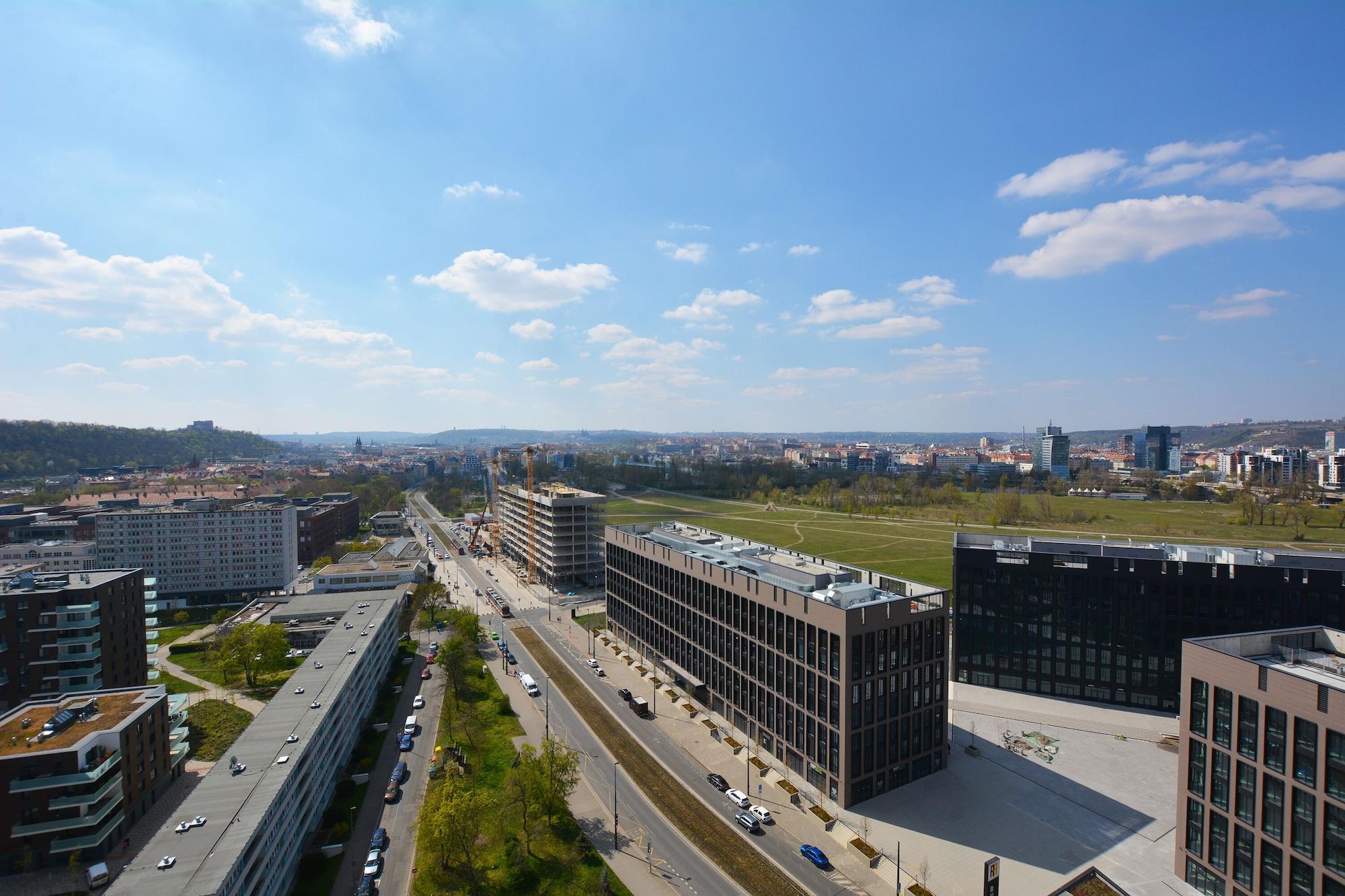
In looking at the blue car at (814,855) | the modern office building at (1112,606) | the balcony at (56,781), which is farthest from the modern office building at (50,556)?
the modern office building at (1112,606)

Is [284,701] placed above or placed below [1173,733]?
above

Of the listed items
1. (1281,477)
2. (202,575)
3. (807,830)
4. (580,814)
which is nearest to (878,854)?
(807,830)

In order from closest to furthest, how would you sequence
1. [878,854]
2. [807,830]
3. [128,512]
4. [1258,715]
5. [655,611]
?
[1258,715]
[878,854]
[807,830]
[655,611]
[128,512]

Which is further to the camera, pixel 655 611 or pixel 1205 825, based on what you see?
pixel 655 611

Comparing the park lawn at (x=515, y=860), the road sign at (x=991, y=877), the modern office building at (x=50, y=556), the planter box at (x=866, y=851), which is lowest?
the park lawn at (x=515, y=860)

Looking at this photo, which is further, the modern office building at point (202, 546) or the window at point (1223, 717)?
the modern office building at point (202, 546)

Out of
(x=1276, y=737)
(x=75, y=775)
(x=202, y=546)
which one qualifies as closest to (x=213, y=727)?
(x=75, y=775)

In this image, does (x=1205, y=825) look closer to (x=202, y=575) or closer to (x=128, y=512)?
(x=202, y=575)

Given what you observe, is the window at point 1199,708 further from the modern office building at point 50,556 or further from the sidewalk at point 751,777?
the modern office building at point 50,556
